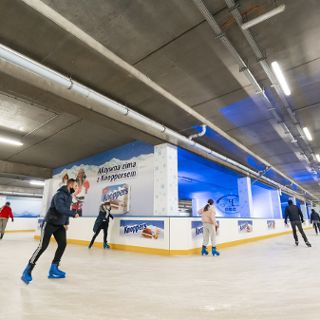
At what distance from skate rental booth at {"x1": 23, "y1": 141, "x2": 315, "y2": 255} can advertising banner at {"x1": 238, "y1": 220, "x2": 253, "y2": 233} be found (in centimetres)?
4

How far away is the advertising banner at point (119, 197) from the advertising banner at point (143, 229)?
0.95 metres

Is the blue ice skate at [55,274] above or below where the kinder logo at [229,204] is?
below

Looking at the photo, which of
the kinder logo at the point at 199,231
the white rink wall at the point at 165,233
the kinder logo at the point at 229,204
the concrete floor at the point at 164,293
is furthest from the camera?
the kinder logo at the point at 229,204

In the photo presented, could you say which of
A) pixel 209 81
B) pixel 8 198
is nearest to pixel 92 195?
pixel 209 81

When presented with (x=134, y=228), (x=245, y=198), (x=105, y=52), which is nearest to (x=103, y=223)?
Answer: (x=134, y=228)

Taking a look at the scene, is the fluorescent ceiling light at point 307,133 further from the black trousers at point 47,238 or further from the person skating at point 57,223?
the black trousers at point 47,238

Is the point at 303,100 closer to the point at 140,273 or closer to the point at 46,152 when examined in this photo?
the point at 140,273

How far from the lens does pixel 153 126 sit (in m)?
6.02

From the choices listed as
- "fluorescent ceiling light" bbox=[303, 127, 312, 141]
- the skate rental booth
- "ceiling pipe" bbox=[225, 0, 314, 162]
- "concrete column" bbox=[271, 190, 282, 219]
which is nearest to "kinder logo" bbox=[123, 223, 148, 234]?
the skate rental booth

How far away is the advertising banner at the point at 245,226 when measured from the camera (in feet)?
28.5

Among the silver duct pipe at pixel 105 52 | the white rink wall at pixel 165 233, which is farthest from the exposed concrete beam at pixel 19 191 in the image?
the silver duct pipe at pixel 105 52

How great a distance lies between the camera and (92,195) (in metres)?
9.38

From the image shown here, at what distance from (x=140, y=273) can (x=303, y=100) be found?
5.64 meters

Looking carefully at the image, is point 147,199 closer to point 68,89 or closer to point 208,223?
point 208,223
